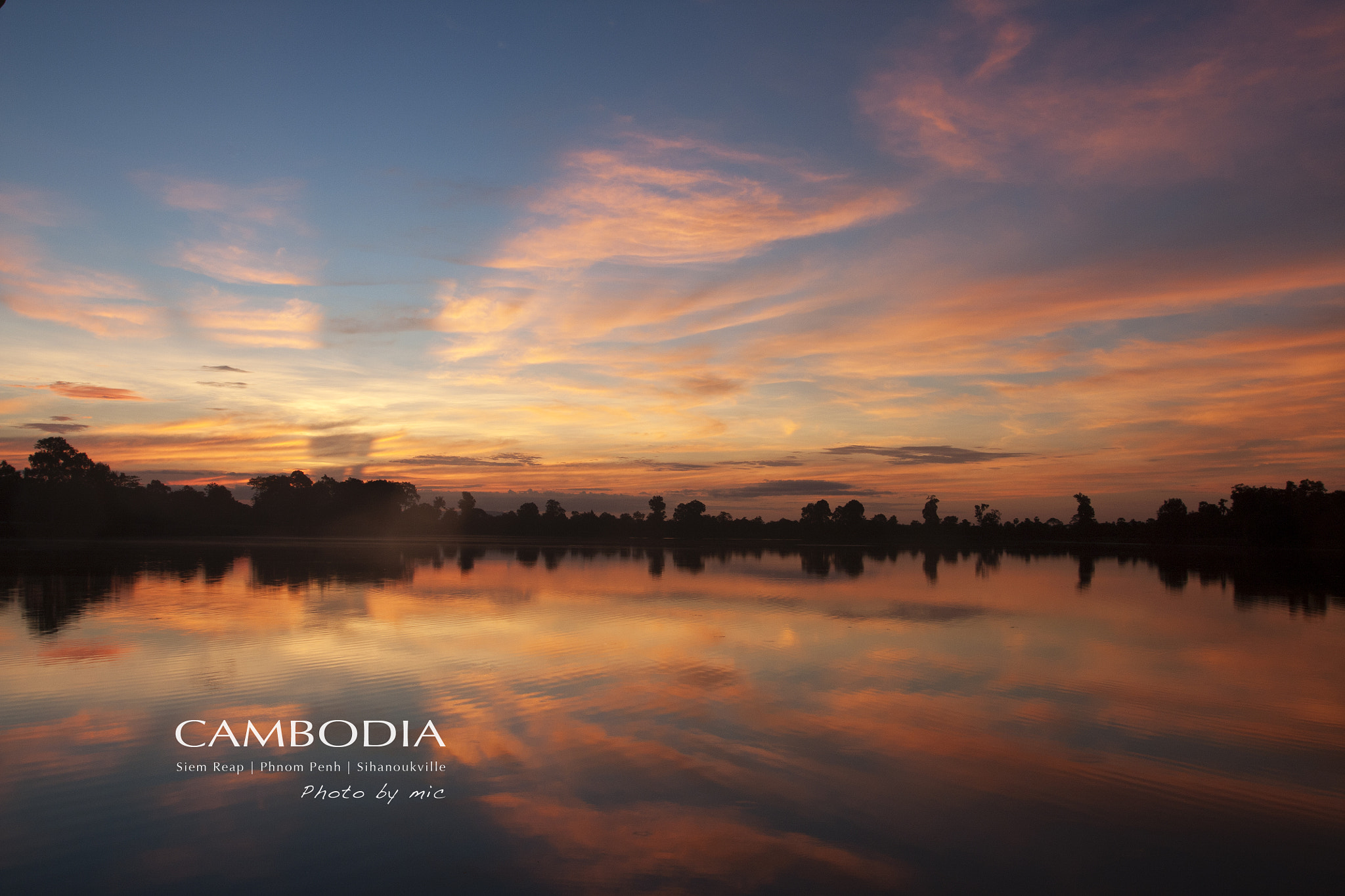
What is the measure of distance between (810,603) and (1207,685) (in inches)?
483

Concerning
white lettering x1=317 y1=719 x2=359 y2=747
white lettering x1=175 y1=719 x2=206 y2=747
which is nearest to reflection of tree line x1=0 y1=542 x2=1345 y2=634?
white lettering x1=175 y1=719 x2=206 y2=747

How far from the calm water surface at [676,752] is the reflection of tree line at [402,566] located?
499cm

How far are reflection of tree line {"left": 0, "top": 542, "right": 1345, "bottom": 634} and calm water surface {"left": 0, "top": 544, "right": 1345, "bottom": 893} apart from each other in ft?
16.4

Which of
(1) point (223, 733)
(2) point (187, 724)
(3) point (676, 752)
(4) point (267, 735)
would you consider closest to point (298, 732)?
(4) point (267, 735)

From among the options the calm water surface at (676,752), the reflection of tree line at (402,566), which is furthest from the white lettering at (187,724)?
the reflection of tree line at (402,566)

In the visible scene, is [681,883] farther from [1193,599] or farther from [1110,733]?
[1193,599]

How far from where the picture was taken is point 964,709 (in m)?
11.8

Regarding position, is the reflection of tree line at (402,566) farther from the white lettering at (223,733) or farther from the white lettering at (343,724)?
the white lettering at (343,724)

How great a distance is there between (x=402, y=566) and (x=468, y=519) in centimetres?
10823

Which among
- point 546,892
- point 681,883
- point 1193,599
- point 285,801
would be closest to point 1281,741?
point 681,883

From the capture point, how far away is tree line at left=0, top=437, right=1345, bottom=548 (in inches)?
3285

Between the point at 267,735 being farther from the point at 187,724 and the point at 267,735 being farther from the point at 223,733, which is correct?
the point at 187,724

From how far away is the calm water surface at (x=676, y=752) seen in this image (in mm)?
6508

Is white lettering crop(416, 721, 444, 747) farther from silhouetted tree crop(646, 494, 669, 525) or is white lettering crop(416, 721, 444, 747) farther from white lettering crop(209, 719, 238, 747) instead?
silhouetted tree crop(646, 494, 669, 525)
